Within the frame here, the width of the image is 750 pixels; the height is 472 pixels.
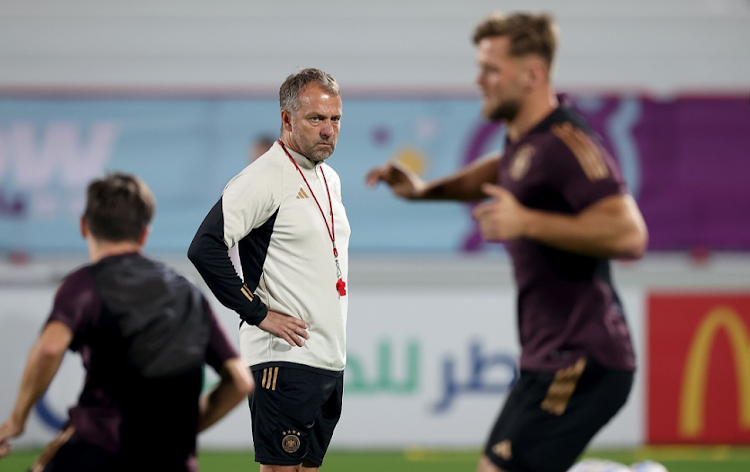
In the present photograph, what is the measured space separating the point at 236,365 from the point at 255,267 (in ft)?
1.93

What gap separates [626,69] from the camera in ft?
30.7

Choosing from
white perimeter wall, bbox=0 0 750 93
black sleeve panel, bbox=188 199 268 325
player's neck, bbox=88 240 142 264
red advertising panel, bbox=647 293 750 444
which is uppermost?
white perimeter wall, bbox=0 0 750 93

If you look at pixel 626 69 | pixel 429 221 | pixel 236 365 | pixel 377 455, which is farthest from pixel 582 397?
pixel 626 69

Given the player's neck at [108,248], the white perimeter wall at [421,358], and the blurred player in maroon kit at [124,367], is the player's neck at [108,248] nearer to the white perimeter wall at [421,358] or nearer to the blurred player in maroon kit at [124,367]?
the blurred player in maroon kit at [124,367]

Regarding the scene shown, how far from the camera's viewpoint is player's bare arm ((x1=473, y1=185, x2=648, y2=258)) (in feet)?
9.50

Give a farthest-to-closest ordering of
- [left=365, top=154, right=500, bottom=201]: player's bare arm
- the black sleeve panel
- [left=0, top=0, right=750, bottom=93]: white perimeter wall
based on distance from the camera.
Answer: [left=0, top=0, right=750, bottom=93]: white perimeter wall
[left=365, top=154, right=500, bottom=201]: player's bare arm
the black sleeve panel

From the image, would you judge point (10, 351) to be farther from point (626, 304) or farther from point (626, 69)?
point (626, 69)

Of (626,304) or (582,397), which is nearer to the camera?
(582,397)

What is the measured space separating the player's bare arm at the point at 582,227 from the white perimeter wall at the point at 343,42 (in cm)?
623

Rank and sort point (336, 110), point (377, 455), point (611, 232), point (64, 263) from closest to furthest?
point (611, 232) → point (336, 110) → point (377, 455) → point (64, 263)

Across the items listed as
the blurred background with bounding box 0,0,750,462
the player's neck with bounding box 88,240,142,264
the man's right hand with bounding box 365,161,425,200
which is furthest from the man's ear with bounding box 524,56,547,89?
the blurred background with bounding box 0,0,750,462

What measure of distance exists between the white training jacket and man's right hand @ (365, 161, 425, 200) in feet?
0.93

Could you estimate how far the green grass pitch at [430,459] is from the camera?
6.70 metres

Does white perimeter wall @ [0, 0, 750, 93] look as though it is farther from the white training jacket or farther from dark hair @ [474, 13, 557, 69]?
dark hair @ [474, 13, 557, 69]
